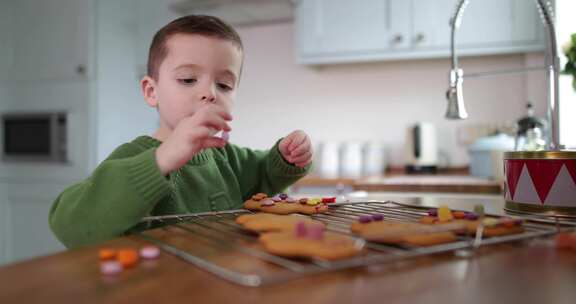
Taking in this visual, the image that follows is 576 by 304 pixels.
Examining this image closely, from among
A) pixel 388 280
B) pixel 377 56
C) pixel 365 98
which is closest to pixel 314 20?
pixel 377 56

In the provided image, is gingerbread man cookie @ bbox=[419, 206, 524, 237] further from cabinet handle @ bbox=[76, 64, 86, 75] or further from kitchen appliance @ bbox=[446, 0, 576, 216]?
cabinet handle @ bbox=[76, 64, 86, 75]

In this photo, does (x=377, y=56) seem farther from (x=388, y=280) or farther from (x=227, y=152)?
(x=388, y=280)

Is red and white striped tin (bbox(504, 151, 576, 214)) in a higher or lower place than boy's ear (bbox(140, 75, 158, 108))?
lower

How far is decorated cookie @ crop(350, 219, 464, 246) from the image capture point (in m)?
0.42

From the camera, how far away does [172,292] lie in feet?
1.08

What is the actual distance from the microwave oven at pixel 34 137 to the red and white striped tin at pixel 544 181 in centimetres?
234

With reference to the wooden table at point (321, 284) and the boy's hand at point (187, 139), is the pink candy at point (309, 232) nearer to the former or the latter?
the wooden table at point (321, 284)

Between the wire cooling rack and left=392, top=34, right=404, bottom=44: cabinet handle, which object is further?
left=392, top=34, right=404, bottom=44: cabinet handle

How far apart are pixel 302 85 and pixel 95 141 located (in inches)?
46.9

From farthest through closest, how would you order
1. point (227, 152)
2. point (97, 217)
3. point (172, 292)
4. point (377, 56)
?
point (377, 56)
point (227, 152)
point (97, 217)
point (172, 292)

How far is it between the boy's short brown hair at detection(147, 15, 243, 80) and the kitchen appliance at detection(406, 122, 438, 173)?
5.29 feet

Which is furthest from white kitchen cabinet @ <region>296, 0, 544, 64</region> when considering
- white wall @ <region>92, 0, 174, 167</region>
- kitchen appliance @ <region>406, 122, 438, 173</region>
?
white wall @ <region>92, 0, 174, 167</region>

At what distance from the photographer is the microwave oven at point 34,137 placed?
2.51m

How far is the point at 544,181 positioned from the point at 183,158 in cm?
52
